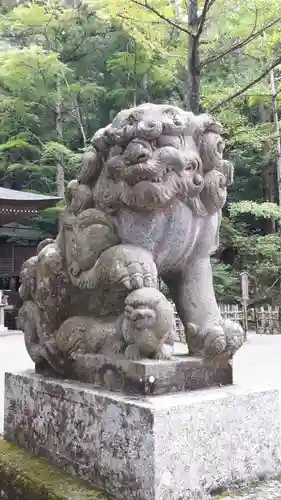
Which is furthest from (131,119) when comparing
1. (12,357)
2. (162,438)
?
(12,357)

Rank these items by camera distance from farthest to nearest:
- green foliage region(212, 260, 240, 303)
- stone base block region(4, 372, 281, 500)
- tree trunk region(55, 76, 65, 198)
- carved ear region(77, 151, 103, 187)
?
tree trunk region(55, 76, 65, 198) → green foliage region(212, 260, 240, 303) → carved ear region(77, 151, 103, 187) → stone base block region(4, 372, 281, 500)

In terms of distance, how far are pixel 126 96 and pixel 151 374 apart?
14520 millimetres

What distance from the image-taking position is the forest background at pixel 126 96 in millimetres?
10211

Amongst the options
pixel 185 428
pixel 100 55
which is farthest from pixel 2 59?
pixel 185 428

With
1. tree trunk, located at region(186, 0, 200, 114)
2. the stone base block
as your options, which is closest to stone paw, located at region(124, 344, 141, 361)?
the stone base block

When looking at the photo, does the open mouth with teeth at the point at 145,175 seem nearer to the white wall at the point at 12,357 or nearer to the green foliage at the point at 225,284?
the white wall at the point at 12,357

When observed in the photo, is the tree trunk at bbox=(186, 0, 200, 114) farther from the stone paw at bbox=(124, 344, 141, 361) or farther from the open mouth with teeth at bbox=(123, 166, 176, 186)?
the stone paw at bbox=(124, 344, 141, 361)

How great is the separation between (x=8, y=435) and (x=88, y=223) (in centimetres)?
102

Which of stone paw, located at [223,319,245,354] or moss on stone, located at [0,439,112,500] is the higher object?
stone paw, located at [223,319,245,354]

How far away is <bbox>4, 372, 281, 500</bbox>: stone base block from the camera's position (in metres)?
1.45

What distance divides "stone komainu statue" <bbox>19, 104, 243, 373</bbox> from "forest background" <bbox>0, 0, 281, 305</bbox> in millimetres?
7370

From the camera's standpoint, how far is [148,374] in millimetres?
1583

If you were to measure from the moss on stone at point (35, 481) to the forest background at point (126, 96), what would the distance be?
7834 millimetres

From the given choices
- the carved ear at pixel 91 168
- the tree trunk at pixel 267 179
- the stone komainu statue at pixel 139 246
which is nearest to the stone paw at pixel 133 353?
the stone komainu statue at pixel 139 246
